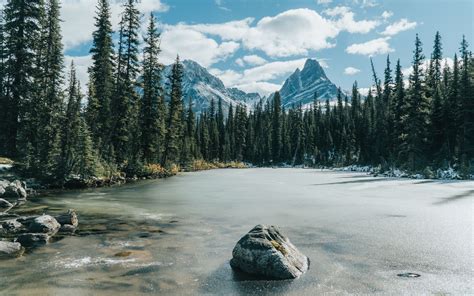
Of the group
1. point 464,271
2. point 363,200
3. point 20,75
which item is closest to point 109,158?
point 20,75

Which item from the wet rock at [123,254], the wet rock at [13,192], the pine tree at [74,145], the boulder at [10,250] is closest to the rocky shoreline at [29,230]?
the boulder at [10,250]

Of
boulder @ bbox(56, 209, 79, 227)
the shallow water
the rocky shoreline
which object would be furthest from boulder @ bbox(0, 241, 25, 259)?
boulder @ bbox(56, 209, 79, 227)

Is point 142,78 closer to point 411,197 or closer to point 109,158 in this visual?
point 109,158

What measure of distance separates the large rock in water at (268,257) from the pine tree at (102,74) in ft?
122

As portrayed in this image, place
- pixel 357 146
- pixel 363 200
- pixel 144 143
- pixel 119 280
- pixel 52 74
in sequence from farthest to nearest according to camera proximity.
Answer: pixel 357 146
pixel 144 143
pixel 52 74
pixel 363 200
pixel 119 280

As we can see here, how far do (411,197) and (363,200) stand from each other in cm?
351

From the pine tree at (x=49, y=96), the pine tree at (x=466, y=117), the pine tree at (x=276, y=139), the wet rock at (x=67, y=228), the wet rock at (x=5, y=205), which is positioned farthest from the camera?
the pine tree at (x=276, y=139)

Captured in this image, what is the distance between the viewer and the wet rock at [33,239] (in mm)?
12766

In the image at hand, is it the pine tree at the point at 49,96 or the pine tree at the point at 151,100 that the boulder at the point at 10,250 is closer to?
the pine tree at the point at 49,96

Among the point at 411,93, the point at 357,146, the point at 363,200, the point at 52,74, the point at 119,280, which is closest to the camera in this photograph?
the point at 119,280

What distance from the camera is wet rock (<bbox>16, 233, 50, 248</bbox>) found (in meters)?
12.8

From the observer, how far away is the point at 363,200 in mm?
23969

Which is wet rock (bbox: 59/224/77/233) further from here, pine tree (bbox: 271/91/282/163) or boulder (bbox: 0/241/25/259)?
pine tree (bbox: 271/91/282/163)

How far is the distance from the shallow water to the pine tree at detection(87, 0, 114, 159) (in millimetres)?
24211
